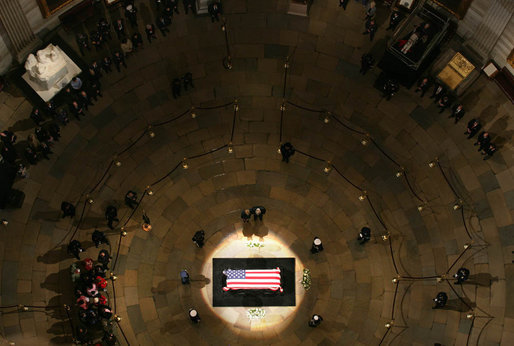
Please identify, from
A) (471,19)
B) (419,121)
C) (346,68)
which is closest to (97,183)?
(346,68)

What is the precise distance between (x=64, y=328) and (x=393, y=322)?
12744mm

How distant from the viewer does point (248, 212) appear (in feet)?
73.3

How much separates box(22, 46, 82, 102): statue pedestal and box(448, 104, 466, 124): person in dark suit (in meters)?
16.9

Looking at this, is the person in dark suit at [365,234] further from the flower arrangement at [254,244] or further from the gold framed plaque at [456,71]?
the gold framed plaque at [456,71]

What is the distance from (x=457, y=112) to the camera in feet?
76.4

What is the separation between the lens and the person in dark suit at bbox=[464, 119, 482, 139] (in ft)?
74.7

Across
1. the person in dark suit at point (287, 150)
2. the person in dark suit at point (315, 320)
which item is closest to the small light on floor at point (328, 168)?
the person in dark suit at point (287, 150)

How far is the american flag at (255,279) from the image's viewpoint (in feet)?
68.4

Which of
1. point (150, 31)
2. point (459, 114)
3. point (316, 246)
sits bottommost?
point (316, 246)

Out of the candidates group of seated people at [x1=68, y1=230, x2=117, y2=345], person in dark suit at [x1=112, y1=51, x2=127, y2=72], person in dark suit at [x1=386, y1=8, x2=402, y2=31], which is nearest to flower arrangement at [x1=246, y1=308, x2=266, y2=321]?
group of seated people at [x1=68, y1=230, x2=117, y2=345]

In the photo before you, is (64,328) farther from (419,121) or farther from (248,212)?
(419,121)

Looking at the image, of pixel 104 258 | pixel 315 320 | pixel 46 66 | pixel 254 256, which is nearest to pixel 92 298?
pixel 104 258

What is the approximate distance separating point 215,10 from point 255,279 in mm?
12703

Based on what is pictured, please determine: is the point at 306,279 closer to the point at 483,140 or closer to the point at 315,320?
the point at 315,320
